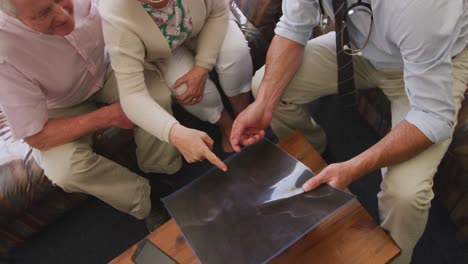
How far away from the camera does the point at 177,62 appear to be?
1.34m

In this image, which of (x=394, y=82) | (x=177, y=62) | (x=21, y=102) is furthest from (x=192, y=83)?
(x=394, y=82)

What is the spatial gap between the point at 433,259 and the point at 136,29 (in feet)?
3.93

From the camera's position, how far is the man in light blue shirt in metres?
0.87

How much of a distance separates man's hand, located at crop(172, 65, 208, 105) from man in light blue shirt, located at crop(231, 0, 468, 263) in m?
0.19

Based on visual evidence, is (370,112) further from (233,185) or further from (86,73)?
(86,73)

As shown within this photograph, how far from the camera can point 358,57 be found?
120 cm

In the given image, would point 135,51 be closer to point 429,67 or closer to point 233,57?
point 233,57

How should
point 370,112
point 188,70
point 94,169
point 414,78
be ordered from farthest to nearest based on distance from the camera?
point 370,112, point 188,70, point 94,169, point 414,78

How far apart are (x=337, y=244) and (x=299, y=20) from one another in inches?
26.1

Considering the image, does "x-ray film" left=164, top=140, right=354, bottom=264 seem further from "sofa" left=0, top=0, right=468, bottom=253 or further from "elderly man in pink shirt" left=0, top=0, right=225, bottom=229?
"sofa" left=0, top=0, right=468, bottom=253

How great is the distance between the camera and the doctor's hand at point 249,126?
42.5 inches

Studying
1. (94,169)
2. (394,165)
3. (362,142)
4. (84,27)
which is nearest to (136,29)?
(84,27)

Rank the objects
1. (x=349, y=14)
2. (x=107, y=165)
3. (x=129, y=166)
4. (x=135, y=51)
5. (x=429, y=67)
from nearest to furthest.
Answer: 1. (x=429, y=67)
2. (x=349, y=14)
3. (x=135, y=51)
4. (x=107, y=165)
5. (x=129, y=166)

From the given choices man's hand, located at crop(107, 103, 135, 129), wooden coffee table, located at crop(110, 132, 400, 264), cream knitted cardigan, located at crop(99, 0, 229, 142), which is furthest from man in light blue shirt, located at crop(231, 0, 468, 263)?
man's hand, located at crop(107, 103, 135, 129)
